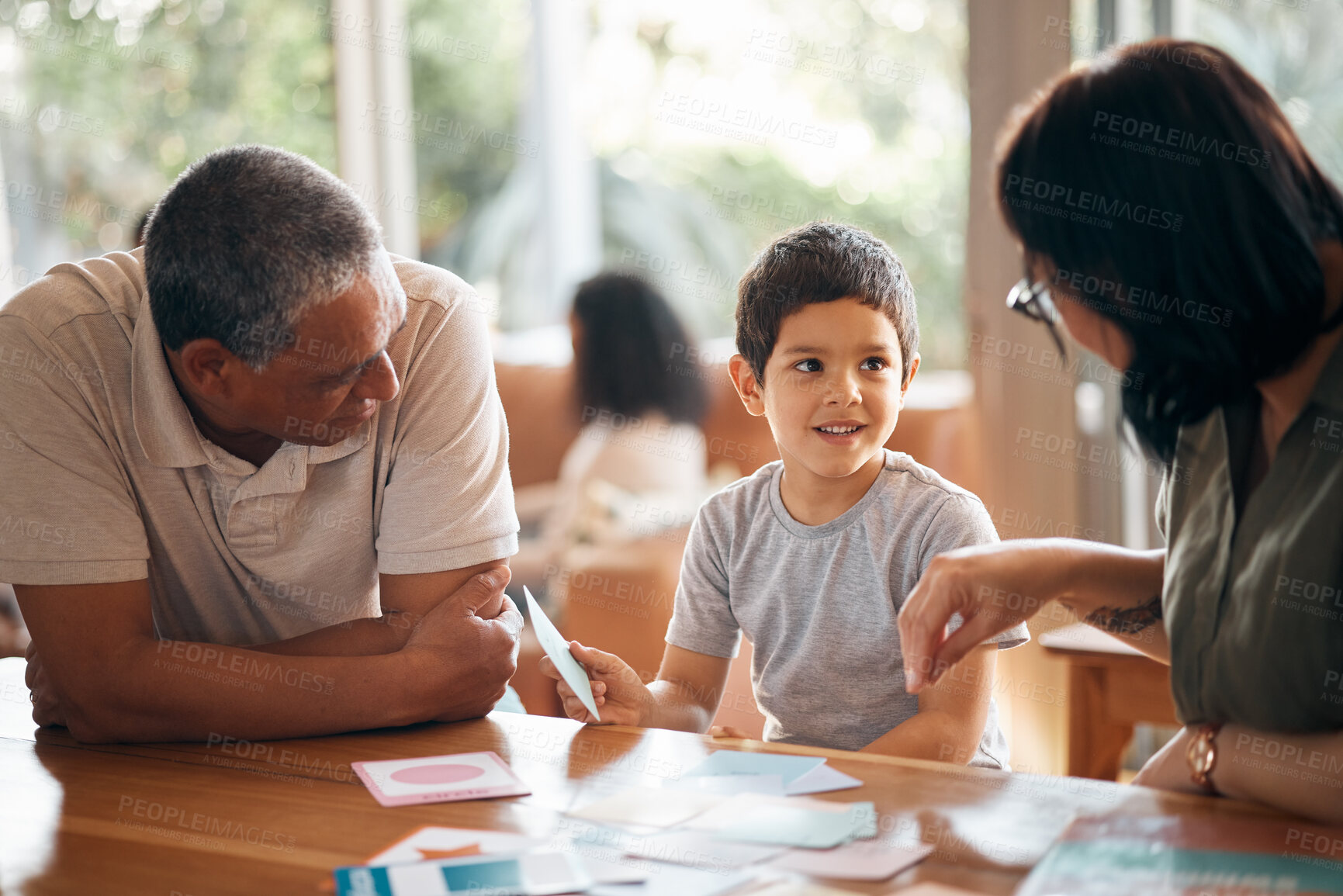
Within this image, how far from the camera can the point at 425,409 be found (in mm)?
1328

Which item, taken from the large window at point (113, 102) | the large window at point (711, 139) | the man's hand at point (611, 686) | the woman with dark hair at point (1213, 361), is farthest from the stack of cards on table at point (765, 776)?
the large window at point (113, 102)

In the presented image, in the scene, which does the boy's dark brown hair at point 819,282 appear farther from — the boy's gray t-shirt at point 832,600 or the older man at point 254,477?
the older man at point 254,477

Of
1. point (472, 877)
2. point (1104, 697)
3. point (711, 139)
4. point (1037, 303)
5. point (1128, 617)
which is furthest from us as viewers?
point (711, 139)

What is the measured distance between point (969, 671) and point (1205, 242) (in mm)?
578

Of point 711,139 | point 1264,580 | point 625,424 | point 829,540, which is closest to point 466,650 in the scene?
point 829,540

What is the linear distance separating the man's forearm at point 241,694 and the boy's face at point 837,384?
0.56m

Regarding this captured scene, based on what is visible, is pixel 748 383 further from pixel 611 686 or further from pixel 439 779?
pixel 439 779

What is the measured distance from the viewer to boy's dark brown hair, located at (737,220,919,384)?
138cm

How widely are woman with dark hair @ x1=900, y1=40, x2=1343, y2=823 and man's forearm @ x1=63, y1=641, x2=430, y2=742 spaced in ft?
1.87

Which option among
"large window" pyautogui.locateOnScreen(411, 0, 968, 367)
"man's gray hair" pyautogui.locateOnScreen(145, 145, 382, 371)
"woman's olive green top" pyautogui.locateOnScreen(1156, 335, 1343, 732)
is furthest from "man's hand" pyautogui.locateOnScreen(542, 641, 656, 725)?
"large window" pyautogui.locateOnScreen(411, 0, 968, 367)

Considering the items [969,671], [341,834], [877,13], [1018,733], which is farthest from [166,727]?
[877,13]

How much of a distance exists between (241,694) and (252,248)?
481 millimetres

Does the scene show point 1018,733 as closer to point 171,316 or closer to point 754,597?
point 754,597

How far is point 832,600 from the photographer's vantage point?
4.60ft
